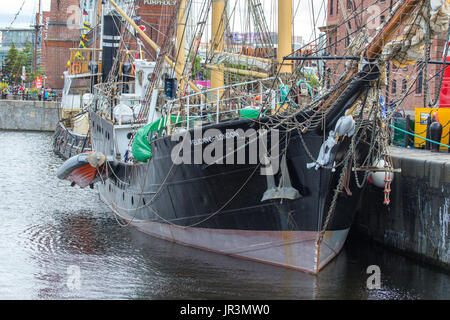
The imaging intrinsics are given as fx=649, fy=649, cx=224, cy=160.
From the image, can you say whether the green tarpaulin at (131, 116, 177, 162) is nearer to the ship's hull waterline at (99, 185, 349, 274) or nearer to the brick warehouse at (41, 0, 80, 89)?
the ship's hull waterline at (99, 185, 349, 274)

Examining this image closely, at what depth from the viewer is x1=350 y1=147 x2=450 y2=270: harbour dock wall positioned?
15305 mm

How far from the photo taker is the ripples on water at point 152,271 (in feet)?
46.5

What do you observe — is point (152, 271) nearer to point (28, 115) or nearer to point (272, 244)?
point (272, 244)

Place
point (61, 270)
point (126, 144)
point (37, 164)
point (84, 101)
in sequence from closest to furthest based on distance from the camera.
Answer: point (61, 270) < point (126, 144) < point (37, 164) < point (84, 101)

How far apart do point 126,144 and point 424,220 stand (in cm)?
1176

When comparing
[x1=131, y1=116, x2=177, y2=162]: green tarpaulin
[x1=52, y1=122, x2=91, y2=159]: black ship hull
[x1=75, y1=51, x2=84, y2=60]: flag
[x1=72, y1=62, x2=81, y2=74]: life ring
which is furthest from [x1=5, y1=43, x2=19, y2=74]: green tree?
[x1=131, y1=116, x2=177, y2=162]: green tarpaulin

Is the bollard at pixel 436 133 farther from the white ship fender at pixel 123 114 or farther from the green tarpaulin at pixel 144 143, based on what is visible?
the white ship fender at pixel 123 114

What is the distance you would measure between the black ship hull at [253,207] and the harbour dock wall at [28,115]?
45476mm

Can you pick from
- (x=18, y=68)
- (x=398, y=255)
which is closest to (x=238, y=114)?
(x=398, y=255)

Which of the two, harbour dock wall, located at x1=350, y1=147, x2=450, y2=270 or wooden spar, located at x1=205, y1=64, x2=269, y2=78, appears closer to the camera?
harbour dock wall, located at x1=350, y1=147, x2=450, y2=270

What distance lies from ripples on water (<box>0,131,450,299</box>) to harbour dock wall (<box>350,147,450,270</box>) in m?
0.41

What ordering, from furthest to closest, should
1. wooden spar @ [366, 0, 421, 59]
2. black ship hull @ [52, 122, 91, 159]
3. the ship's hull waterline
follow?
black ship hull @ [52, 122, 91, 159] → the ship's hull waterline → wooden spar @ [366, 0, 421, 59]

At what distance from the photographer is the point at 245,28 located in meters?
21.5

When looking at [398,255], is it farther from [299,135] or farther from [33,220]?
[33,220]
